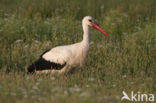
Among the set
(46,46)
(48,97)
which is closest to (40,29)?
(46,46)

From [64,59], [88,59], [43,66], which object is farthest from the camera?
[88,59]

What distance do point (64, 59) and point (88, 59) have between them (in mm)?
1177

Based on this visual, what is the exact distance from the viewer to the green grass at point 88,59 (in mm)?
5379

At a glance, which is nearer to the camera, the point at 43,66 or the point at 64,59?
the point at 64,59

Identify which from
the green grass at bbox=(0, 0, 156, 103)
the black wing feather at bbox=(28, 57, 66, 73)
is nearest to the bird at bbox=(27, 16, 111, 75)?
the black wing feather at bbox=(28, 57, 66, 73)

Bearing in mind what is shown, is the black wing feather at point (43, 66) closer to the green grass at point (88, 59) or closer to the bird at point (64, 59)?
the bird at point (64, 59)

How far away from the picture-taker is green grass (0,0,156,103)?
17.6ft

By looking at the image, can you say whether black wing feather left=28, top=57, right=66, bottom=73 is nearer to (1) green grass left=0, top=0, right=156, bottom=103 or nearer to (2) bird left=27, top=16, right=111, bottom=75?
(2) bird left=27, top=16, right=111, bottom=75

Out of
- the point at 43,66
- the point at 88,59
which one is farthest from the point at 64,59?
the point at 88,59

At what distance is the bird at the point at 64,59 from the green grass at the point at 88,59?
0.20m

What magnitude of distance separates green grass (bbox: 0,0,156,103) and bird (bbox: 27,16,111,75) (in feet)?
0.66

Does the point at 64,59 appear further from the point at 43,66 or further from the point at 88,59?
the point at 88,59

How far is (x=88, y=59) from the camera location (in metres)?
8.69

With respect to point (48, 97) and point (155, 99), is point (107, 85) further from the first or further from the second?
point (48, 97)
